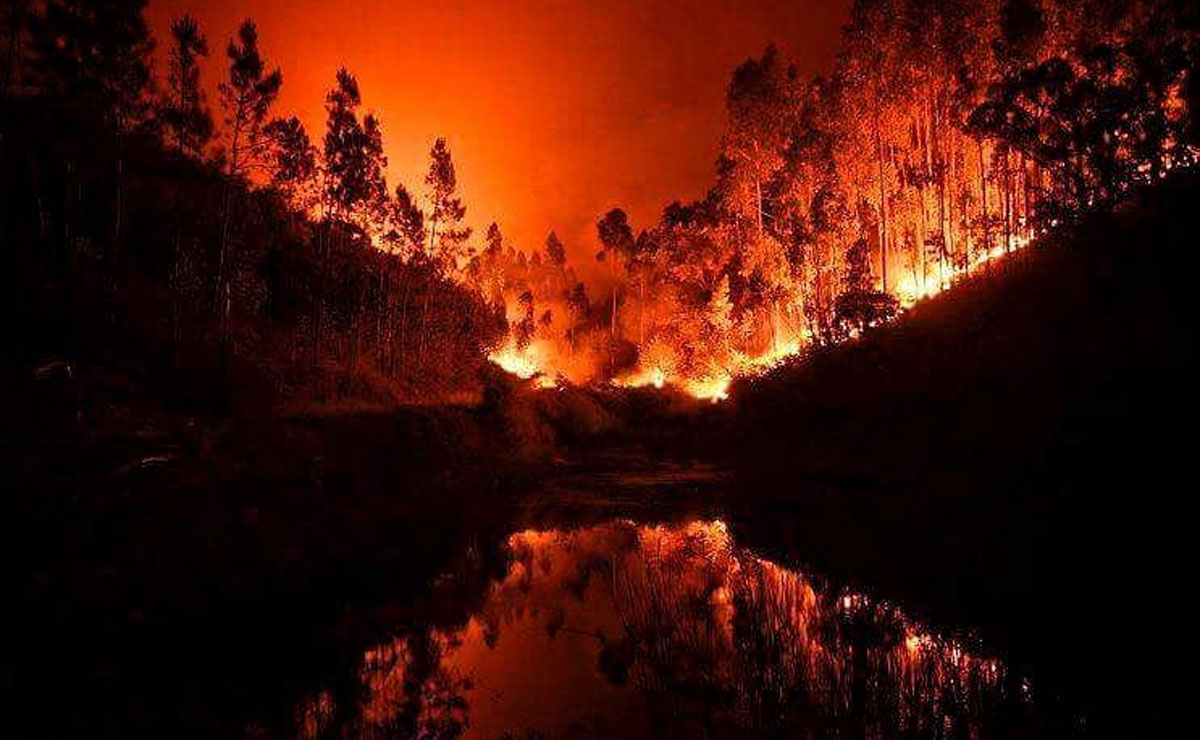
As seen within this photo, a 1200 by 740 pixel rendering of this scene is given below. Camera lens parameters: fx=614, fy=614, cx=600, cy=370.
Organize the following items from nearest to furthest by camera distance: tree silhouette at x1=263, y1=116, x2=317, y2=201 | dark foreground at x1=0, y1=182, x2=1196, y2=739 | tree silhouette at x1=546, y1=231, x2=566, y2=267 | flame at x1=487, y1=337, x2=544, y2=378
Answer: dark foreground at x1=0, y1=182, x2=1196, y2=739 < tree silhouette at x1=263, y1=116, x2=317, y2=201 < flame at x1=487, y1=337, x2=544, y2=378 < tree silhouette at x1=546, y1=231, x2=566, y2=267

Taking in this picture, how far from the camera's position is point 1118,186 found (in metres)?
17.3

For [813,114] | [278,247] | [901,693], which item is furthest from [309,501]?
[813,114]

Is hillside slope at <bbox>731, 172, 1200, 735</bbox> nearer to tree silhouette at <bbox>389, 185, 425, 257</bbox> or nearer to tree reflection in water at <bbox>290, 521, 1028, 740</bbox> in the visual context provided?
tree reflection in water at <bbox>290, 521, 1028, 740</bbox>

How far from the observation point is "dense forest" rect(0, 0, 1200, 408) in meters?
17.8

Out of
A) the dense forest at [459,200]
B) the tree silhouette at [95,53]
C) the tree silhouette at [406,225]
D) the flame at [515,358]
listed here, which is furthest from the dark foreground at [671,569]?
Answer: the flame at [515,358]

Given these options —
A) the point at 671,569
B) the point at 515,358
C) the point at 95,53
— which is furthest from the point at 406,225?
the point at 671,569

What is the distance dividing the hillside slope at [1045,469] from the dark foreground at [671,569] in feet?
0.18

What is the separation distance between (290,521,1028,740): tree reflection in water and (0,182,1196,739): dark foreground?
0.13 ft

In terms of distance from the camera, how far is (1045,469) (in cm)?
1100

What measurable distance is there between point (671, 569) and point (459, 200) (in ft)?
117

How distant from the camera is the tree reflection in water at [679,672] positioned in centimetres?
508

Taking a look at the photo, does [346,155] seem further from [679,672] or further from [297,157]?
[679,672]

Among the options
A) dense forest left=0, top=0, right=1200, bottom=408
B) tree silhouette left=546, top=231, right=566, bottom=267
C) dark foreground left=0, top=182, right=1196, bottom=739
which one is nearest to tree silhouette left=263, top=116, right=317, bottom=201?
dense forest left=0, top=0, right=1200, bottom=408

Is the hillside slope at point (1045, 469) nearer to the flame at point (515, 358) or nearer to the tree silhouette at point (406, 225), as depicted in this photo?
the tree silhouette at point (406, 225)
